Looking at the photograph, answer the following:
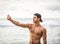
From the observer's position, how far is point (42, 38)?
7.23 ft

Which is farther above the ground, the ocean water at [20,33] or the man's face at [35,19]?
the man's face at [35,19]

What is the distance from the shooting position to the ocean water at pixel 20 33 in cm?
226

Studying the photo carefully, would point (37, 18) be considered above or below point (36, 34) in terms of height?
above

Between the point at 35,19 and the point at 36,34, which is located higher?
the point at 35,19

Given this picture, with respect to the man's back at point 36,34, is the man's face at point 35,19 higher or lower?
higher

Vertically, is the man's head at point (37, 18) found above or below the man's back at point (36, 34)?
above

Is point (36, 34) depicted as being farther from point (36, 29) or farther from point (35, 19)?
point (35, 19)

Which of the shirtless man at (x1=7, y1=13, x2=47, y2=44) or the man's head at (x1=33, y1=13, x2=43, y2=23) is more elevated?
the man's head at (x1=33, y1=13, x2=43, y2=23)

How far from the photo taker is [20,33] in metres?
2.27

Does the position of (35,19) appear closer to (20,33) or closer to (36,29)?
(36,29)

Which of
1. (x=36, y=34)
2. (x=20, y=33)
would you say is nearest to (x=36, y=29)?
(x=36, y=34)

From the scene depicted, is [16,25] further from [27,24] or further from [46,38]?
[46,38]

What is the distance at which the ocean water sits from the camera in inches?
88.9

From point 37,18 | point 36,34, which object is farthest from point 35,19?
point 36,34
